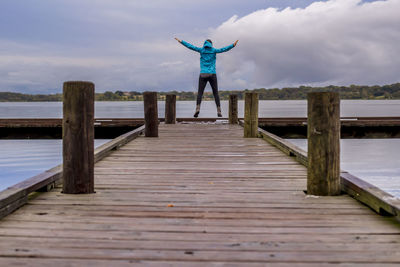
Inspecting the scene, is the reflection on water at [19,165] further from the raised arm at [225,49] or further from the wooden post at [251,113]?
the wooden post at [251,113]

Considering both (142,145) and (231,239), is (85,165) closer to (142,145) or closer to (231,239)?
(231,239)

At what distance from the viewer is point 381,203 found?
3432 millimetres

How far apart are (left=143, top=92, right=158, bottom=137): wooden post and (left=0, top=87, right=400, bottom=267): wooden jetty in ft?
12.8

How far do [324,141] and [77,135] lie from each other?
2.45 metres

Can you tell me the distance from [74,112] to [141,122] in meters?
9.21

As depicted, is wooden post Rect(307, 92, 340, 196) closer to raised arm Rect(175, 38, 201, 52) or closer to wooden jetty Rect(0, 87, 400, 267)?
wooden jetty Rect(0, 87, 400, 267)

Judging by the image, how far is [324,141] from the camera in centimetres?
404

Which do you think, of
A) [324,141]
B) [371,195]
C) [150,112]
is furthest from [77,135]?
[150,112]

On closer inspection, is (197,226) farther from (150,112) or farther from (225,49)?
(225,49)

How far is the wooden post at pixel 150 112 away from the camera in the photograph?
927cm

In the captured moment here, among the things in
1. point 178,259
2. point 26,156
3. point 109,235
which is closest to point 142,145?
point 109,235

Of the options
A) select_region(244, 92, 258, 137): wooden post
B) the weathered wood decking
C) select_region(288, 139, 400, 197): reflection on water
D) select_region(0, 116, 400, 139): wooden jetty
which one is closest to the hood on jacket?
select_region(0, 116, 400, 139): wooden jetty

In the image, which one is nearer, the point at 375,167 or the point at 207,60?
the point at 207,60

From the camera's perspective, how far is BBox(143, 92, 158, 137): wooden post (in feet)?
30.4
